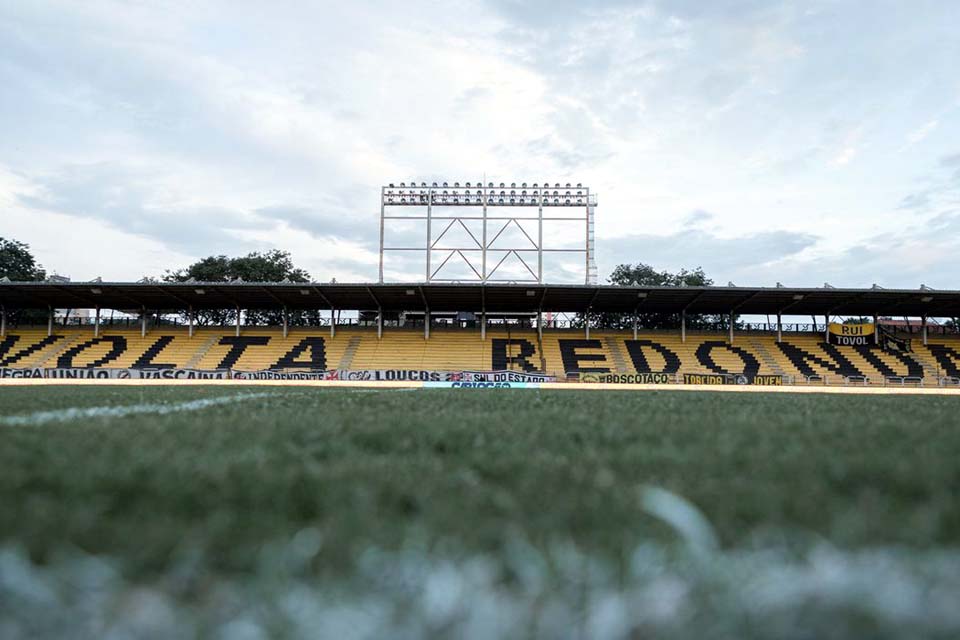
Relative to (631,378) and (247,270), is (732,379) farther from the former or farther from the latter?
(247,270)

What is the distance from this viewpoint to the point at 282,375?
24219 millimetres

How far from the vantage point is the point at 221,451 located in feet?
8.48

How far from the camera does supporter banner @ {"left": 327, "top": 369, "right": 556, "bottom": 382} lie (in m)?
23.9

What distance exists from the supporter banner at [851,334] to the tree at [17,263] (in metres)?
54.0

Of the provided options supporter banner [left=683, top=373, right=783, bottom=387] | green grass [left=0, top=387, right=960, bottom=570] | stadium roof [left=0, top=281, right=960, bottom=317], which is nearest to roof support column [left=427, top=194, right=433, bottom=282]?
stadium roof [left=0, top=281, right=960, bottom=317]

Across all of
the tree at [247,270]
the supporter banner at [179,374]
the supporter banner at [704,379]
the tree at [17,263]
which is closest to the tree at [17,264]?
the tree at [17,263]

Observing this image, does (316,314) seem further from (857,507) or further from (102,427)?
(857,507)

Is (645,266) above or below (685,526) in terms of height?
above

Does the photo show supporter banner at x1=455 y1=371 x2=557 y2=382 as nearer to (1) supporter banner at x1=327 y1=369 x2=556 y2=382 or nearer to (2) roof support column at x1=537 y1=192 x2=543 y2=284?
(1) supporter banner at x1=327 y1=369 x2=556 y2=382

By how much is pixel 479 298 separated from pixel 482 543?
28.4 metres

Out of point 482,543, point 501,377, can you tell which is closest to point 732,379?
point 501,377

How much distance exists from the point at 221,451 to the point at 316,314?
37605 millimetres

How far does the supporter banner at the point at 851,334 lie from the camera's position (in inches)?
1219

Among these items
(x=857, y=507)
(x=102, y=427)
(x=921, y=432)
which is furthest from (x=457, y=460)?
(x=921, y=432)
